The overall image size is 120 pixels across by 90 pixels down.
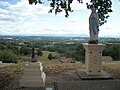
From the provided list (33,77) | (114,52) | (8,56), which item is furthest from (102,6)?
(8,56)

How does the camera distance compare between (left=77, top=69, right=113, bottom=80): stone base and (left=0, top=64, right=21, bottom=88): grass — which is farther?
(left=77, top=69, right=113, bottom=80): stone base

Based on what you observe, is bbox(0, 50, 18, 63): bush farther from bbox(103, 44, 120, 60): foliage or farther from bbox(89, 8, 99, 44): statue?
bbox(89, 8, 99, 44): statue

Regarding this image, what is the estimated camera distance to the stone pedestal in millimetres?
9936

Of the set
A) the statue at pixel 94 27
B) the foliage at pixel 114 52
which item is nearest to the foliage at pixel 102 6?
the statue at pixel 94 27

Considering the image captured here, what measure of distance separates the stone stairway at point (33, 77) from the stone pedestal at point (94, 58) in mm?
2265

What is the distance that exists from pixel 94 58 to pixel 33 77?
266cm

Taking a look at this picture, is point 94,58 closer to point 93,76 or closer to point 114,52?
point 93,76

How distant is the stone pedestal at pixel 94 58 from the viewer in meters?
9.94

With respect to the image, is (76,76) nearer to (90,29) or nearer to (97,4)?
(90,29)

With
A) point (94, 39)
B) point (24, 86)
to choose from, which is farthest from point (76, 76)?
point (24, 86)

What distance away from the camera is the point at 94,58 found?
33.0 ft

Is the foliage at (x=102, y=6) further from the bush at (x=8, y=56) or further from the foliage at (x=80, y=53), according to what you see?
the bush at (x=8, y=56)

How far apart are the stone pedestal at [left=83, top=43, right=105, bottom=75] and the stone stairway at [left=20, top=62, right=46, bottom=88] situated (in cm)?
227

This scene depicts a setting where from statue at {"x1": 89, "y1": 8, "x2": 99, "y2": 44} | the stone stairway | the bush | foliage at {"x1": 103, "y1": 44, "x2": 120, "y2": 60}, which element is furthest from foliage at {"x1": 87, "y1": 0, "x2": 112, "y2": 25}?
the bush
